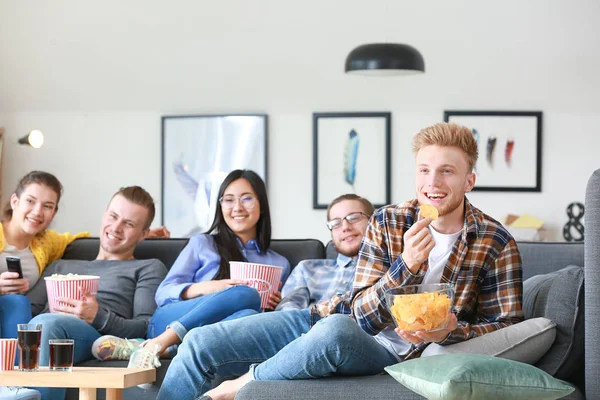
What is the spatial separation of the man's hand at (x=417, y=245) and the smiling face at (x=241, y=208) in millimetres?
1472

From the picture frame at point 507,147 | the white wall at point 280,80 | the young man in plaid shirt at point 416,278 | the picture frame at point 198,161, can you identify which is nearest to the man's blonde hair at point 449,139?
the young man in plaid shirt at point 416,278

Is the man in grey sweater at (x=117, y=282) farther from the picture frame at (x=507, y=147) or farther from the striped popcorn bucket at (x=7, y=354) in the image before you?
the picture frame at (x=507, y=147)

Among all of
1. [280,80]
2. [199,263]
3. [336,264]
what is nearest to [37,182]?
[199,263]

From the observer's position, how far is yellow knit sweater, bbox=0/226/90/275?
3939 millimetres

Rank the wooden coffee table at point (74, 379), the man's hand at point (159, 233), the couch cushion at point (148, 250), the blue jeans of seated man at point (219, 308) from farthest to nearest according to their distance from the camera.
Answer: the man's hand at point (159, 233) → the couch cushion at point (148, 250) → the blue jeans of seated man at point (219, 308) → the wooden coffee table at point (74, 379)

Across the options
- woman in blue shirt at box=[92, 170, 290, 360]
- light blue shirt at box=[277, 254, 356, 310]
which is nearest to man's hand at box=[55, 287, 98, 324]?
woman in blue shirt at box=[92, 170, 290, 360]

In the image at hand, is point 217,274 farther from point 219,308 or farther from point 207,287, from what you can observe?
point 219,308

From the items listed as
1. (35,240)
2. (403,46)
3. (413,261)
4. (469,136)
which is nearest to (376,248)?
(413,261)

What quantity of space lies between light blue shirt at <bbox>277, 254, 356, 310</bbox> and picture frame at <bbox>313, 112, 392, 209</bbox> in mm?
3520

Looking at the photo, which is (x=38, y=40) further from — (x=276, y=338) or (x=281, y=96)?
(x=276, y=338)

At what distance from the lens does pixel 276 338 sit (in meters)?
2.88

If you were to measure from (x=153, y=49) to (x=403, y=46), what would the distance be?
2256 millimetres

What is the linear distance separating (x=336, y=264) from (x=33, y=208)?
121cm

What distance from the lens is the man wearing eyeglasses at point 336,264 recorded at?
3.59 m
